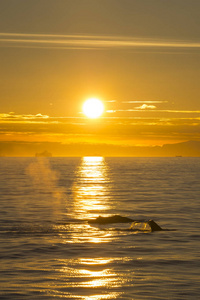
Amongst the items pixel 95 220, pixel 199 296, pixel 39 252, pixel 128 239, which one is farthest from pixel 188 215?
pixel 199 296

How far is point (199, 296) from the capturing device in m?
24.6

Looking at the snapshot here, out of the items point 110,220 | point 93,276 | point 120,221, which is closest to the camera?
point 93,276

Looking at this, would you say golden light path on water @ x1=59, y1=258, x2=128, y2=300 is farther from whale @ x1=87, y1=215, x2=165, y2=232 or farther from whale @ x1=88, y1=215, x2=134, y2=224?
whale @ x1=88, y1=215, x2=134, y2=224

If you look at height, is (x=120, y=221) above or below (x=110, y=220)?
below

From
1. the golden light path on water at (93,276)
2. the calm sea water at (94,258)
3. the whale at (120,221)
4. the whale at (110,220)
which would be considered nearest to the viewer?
the golden light path on water at (93,276)

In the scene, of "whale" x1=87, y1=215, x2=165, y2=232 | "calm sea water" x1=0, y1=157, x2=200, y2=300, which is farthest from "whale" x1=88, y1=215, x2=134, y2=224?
"calm sea water" x1=0, y1=157, x2=200, y2=300

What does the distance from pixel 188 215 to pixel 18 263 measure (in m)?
27.9

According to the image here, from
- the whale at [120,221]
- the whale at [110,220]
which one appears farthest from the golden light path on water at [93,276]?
the whale at [110,220]

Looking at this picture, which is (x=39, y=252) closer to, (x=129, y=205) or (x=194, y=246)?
(x=194, y=246)

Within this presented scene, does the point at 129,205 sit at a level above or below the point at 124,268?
above

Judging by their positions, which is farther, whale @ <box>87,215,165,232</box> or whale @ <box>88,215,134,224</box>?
whale @ <box>88,215,134,224</box>

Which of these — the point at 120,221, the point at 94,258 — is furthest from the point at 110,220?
the point at 94,258

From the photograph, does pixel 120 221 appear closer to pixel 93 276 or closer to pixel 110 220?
pixel 110 220

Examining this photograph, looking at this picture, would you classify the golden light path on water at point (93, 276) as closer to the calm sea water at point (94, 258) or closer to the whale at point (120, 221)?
the calm sea water at point (94, 258)
